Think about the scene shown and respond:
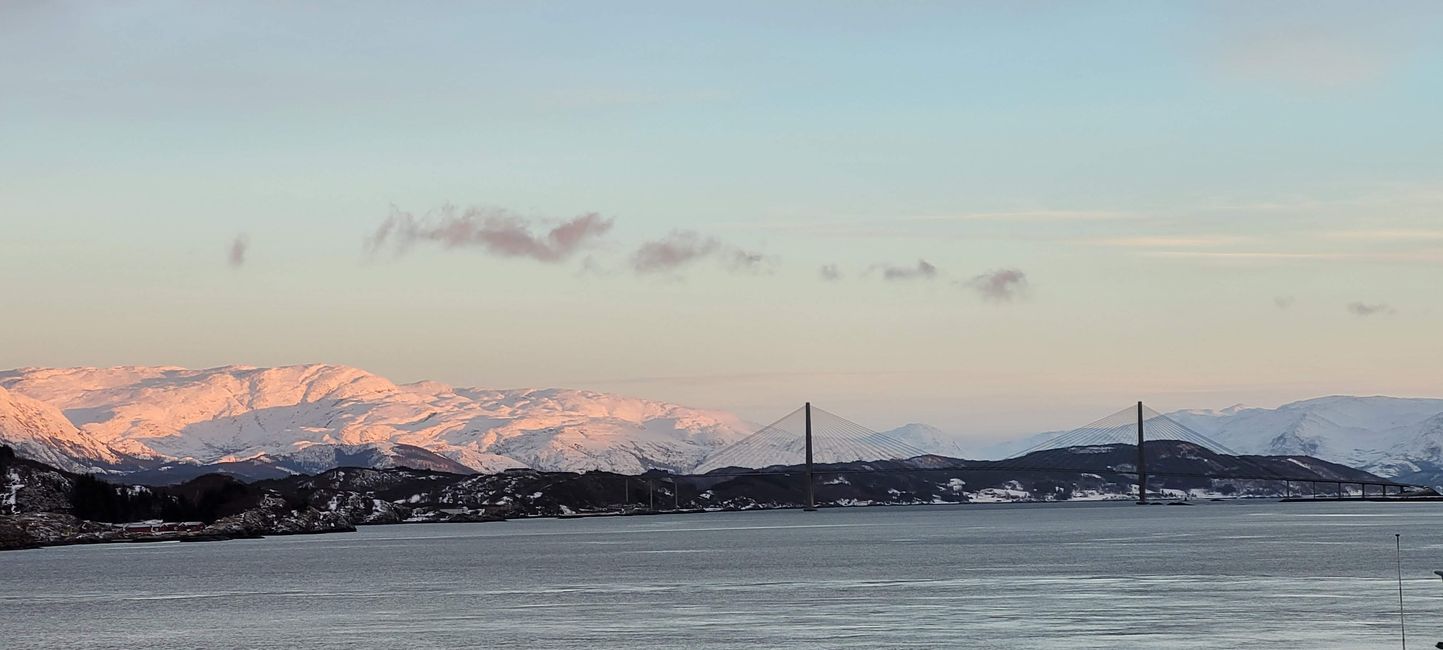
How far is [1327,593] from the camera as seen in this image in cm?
9431

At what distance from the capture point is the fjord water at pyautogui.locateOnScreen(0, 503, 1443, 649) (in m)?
75.8

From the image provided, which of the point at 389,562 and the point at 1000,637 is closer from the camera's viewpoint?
the point at 1000,637

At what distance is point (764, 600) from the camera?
323ft

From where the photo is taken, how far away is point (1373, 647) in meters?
66.2

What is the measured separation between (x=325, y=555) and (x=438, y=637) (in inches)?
4343

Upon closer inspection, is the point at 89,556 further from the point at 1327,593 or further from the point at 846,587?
the point at 1327,593

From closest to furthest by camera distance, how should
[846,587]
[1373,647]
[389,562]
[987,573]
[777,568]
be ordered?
[1373,647] < [846,587] < [987,573] < [777,568] < [389,562]

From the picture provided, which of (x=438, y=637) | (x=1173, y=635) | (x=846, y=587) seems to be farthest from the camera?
(x=846, y=587)

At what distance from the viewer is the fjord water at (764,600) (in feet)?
249

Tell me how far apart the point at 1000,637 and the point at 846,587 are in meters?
36.1

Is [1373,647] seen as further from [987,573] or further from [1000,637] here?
[987,573]

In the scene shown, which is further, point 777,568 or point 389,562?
point 389,562

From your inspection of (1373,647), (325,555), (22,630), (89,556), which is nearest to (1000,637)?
(1373,647)

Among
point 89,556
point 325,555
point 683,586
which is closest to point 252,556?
point 325,555
